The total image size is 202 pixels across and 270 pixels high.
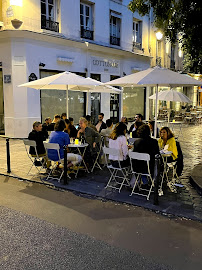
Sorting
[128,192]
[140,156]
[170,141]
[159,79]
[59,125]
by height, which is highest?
[159,79]

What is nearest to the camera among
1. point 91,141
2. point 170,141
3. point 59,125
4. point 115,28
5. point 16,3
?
point 170,141

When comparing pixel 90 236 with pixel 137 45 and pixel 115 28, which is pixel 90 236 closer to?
pixel 115 28

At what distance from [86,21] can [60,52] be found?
10.2 ft

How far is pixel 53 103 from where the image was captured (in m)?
14.9

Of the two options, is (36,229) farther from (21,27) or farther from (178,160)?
(21,27)

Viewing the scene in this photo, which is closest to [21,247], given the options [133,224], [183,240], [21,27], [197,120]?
[133,224]

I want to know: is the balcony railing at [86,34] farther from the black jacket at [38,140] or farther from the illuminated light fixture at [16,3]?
the black jacket at [38,140]

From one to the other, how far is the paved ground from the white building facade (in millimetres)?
7285

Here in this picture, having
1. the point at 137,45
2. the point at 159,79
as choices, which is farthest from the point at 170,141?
the point at 137,45

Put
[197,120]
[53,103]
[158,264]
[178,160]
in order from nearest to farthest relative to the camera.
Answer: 1. [158,264]
2. [178,160]
3. [53,103]
4. [197,120]

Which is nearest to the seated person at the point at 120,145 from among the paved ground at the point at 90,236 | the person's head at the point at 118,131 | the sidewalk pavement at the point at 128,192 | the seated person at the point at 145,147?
the person's head at the point at 118,131

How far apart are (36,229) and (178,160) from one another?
12.0ft

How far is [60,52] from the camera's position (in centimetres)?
1470

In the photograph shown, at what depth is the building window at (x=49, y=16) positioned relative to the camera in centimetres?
1380
